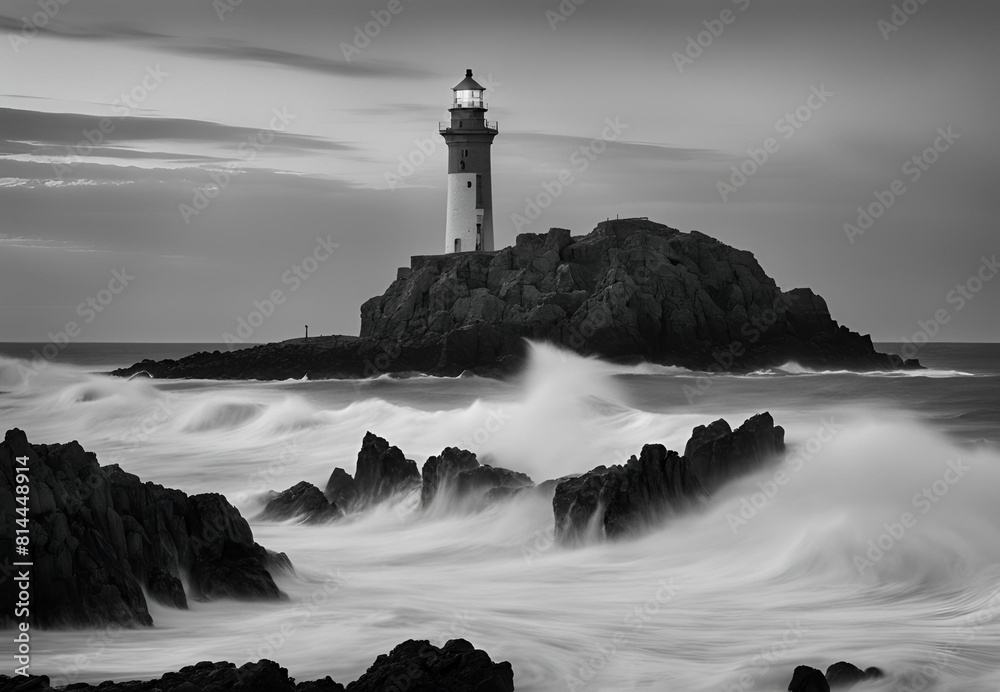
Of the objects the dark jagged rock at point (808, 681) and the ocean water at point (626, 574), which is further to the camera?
the ocean water at point (626, 574)

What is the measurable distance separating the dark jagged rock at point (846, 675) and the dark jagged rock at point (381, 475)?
8.69 metres

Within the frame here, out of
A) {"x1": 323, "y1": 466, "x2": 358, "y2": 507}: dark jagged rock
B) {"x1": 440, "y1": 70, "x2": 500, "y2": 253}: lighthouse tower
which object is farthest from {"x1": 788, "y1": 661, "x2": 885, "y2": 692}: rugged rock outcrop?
{"x1": 440, "y1": 70, "x2": 500, "y2": 253}: lighthouse tower

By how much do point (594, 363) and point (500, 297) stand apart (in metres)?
4.57

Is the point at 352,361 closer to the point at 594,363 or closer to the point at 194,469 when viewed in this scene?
the point at 594,363

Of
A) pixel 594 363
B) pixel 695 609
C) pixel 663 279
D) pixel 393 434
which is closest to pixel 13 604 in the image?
pixel 695 609

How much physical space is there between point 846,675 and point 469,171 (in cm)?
4036

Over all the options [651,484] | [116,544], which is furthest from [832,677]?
[651,484]

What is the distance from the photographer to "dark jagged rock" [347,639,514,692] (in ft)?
24.5

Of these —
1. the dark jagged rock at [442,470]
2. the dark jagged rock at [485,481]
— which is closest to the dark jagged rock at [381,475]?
the dark jagged rock at [442,470]

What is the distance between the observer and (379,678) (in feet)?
24.8

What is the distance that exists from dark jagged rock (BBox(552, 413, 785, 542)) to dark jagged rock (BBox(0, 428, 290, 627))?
3664 millimetres

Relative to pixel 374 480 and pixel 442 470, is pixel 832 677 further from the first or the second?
pixel 374 480

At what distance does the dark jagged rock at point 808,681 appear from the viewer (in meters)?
7.85

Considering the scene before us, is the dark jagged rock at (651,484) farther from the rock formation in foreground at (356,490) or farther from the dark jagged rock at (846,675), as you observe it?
the dark jagged rock at (846,675)
